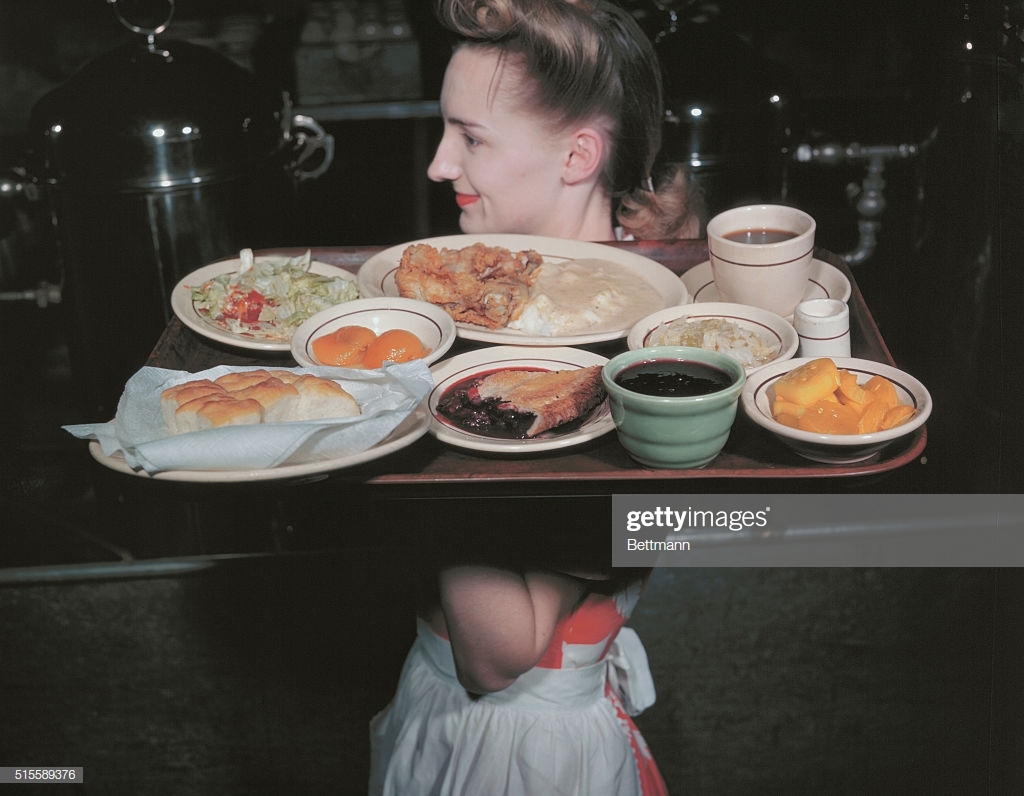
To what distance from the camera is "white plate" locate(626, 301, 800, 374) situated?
161cm

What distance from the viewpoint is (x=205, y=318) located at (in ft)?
6.13

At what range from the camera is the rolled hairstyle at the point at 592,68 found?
2.12 metres

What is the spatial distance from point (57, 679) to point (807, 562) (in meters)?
1.83

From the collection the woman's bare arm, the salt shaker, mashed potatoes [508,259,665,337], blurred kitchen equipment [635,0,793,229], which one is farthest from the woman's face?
the woman's bare arm

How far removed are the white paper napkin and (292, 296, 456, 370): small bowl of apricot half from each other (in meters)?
0.15

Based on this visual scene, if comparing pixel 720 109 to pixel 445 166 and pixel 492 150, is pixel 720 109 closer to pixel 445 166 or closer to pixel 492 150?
pixel 492 150

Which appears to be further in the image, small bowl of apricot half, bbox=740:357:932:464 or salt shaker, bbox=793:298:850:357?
salt shaker, bbox=793:298:850:357

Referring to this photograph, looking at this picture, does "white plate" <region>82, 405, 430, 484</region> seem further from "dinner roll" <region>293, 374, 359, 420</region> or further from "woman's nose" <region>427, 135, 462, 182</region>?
"woman's nose" <region>427, 135, 462, 182</region>

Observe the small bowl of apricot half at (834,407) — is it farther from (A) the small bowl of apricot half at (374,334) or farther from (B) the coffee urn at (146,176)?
(B) the coffee urn at (146,176)

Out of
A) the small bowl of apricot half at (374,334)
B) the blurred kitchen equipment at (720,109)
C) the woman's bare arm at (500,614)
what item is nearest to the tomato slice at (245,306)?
the small bowl of apricot half at (374,334)

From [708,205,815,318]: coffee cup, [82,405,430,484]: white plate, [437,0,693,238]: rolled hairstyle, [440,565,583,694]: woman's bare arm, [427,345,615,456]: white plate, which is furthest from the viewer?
[437,0,693,238]: rolled hairstyle

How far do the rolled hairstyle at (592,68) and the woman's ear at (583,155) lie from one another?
1.0 inches

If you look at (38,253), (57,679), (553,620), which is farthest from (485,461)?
(38,253)

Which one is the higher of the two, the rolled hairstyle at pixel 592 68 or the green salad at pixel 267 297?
the rolled hairstyle at pixel 592 68
